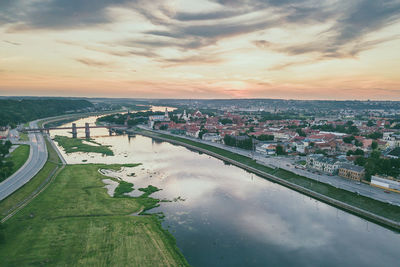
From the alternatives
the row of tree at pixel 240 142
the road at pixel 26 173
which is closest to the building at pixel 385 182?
the row of tree at pixel 240 142

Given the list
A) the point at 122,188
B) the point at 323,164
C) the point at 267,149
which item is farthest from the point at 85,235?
the point at 267,149

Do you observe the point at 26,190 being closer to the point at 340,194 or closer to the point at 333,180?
the point at 340,194

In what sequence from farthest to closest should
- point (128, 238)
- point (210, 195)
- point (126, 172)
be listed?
1. point (126, 172)
2. point (210, 195)
3. point (128, 238)

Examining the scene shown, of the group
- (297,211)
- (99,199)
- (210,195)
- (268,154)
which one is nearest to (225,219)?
(210,195)

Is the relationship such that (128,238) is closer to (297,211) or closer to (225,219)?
(225,219)

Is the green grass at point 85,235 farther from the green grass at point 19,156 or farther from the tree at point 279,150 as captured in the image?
the tree at point 279,150

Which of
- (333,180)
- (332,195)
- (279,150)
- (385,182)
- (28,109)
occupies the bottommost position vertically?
(332,195)
